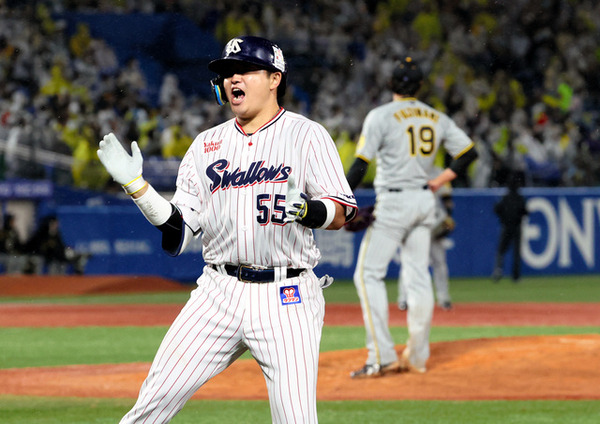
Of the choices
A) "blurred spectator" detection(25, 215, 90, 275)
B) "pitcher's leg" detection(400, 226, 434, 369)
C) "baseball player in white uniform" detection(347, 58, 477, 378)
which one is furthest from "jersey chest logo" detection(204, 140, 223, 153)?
"blurred spectator" detection(25, 215, 90, 275)

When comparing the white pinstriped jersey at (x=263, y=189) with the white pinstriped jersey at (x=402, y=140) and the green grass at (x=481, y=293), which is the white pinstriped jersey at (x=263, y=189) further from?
the green grass at (x=481, y=293)

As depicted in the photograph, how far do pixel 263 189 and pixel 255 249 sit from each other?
248 millimetres

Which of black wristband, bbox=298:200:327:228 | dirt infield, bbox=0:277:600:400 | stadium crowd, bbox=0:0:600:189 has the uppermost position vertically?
stadium crowd, bbox=0:0:600:189

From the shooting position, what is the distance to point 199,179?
4.36 metres

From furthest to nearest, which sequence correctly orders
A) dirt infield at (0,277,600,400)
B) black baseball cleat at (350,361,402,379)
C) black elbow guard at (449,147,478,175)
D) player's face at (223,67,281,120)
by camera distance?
1. black elbow guard at (449,147,478,175)
2. black baseball cleat at (350,361,402,379)
3. dirt infield at (0,277,600,400)
4. player's face at (223,67,281,120)

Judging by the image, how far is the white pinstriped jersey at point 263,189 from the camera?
415 centimetres

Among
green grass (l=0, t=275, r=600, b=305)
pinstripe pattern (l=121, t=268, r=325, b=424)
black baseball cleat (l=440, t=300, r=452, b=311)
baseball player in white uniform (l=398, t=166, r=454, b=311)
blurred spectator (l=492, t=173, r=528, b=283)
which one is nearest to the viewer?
pinstripe pattern (l=121, t=268, r=325, b=424)

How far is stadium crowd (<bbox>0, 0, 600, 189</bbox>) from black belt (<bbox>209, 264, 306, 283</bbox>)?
14725 millimetres

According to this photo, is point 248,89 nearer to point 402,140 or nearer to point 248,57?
point 248,57

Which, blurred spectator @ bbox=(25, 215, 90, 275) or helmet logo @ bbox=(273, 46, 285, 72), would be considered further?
blurred spectator @ bbox=(25, 215, 90, 275)

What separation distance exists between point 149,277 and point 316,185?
48.9ft

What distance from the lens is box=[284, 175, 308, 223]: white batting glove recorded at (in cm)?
386

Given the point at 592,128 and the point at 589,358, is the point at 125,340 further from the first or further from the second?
the point at 592,128

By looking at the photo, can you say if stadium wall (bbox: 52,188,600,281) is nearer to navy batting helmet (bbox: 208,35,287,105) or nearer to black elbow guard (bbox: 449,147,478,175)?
black elbow guard (bbox: 449,147,478,175)
